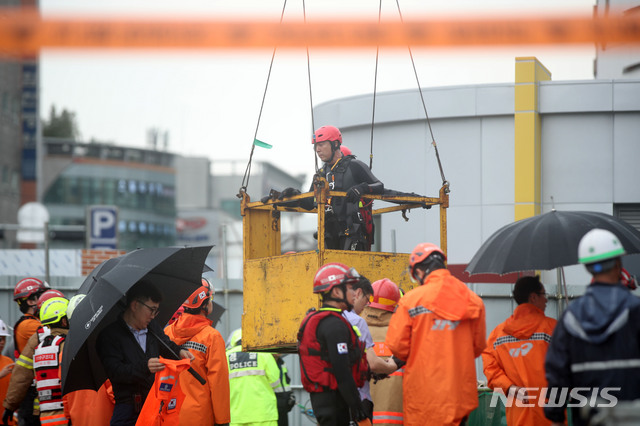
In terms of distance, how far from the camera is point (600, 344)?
19.1 feet

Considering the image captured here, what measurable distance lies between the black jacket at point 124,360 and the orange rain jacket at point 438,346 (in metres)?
2.14

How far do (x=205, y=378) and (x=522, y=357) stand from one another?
2.94 m

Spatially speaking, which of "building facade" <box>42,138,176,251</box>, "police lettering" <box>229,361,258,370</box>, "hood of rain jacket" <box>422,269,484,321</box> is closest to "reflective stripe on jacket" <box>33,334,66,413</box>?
"police lettering" <box>229,361,258,370</box>

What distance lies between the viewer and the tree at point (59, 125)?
96000 millimetres

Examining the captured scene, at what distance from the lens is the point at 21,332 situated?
1090cm

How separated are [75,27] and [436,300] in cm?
331

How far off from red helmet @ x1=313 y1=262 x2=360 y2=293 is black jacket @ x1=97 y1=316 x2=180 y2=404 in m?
1.63

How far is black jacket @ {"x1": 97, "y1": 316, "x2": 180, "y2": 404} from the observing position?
7648 mm

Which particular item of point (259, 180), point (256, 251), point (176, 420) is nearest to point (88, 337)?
point (176, 420)

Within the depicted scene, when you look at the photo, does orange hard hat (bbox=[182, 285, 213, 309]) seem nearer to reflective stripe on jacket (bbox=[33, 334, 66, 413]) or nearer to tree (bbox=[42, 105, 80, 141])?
reflective stripe on jacket (bbox=[33, 334, 66, 413])

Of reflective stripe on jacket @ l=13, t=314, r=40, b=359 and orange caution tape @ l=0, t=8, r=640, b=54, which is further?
reflective stripe on jacket @ l=13, t=314, r=40, b=359

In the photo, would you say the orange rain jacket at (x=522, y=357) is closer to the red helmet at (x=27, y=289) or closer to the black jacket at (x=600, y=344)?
the black jacket at (x=600, y=344)

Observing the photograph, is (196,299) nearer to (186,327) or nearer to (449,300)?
(186,327)

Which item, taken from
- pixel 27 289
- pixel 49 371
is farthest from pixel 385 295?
pixel 27 289
